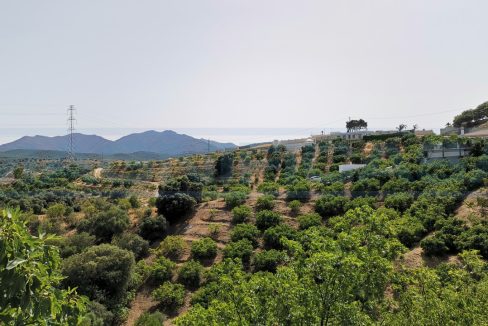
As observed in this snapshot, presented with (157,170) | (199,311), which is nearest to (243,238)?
(199,311)

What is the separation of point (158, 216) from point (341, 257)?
23.9 metres

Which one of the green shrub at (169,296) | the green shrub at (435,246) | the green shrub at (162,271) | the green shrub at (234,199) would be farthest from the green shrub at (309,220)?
the green shrub at (169,296)

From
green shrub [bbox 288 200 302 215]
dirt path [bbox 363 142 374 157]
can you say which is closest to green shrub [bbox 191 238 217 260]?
green shrub [bbox 288 200 302 215]

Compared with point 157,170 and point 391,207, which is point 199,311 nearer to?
point 391,207

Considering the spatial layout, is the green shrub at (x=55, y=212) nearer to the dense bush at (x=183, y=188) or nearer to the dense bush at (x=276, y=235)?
the dense bush at (x=183, y=188)

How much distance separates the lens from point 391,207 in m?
24.3

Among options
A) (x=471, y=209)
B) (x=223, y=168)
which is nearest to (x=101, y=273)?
(x=471, y=209)

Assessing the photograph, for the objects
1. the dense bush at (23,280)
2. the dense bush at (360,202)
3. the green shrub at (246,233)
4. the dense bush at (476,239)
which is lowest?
the green shrub at (246,233)

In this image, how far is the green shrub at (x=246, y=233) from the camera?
2445cm

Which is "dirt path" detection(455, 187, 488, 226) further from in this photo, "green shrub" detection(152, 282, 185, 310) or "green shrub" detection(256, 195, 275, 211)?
"green shrub" detection(152, 282, 185, 310)

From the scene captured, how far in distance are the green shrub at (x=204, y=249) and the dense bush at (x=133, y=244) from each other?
11.4ft

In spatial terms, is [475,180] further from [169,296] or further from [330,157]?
[169,296]

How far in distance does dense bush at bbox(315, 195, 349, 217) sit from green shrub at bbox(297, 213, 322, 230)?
913 mm

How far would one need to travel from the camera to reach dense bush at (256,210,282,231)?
25609 mm
